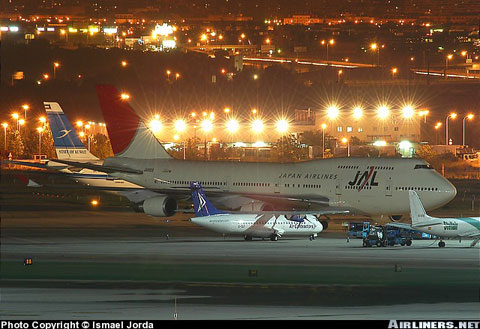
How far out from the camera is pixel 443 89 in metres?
181

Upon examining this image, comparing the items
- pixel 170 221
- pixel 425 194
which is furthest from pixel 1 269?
pixel 425 194

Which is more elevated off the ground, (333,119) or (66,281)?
(333,119)

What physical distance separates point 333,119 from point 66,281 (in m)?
106

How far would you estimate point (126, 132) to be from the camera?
260 feet

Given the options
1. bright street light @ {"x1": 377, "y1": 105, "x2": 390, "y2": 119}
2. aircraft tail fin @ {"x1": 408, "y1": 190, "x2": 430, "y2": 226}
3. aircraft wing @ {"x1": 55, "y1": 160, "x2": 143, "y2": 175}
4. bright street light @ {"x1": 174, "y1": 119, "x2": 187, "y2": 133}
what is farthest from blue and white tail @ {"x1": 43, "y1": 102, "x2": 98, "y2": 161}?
bright street light @ {"x1": 377, "y1": 105, "x2": 390, "y2": 119}

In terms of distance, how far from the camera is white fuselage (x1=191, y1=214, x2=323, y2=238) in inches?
2327

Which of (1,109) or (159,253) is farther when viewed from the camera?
(1,109)

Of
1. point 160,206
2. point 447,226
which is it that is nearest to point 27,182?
point 160,206

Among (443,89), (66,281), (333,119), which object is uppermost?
(443,89)

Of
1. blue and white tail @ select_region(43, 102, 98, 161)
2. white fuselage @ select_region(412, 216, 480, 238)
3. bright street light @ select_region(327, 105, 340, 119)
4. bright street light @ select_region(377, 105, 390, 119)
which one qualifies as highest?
bright street light @ select_region(327, 105, 340, 119)

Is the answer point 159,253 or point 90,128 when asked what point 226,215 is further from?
point 90,128

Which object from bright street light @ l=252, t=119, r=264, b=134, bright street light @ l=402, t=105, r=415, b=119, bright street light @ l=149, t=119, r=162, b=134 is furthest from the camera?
bright street light @ l=252, t=119, r=264, b=134

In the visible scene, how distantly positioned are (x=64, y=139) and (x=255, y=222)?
24.5 meters

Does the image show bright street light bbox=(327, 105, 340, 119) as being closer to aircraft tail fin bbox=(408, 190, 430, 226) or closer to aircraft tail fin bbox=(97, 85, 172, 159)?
aircraft tail fin bbox=(97, 85, 172, 159)
